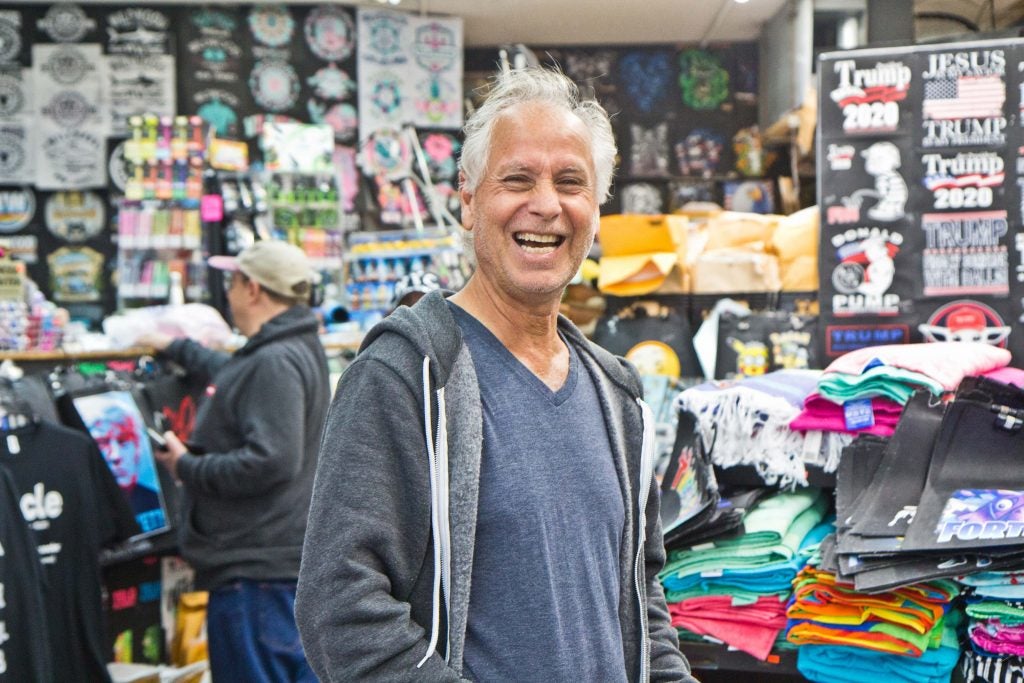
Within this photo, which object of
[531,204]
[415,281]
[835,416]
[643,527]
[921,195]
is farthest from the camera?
[415,281]

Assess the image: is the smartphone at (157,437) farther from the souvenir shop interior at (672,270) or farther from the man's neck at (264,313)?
the man's neck at (264,313)

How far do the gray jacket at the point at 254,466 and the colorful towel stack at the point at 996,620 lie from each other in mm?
1999

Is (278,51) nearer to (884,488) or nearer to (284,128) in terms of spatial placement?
(284,128)

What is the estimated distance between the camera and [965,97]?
3.36m

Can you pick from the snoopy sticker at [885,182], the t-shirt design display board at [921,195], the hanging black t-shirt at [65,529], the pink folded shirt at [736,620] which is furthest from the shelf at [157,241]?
the pink folded shirt at [736,620]

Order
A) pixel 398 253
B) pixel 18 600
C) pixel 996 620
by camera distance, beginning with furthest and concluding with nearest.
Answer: pixel 398 253 → pixel 18 600 → pixel 996 620

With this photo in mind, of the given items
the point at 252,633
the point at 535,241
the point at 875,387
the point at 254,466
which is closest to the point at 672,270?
the point at 875,387

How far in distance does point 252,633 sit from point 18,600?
2.34ft

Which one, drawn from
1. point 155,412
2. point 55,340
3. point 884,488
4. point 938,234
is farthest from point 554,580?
point 55,340

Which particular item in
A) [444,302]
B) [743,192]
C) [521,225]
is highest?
[743,192]

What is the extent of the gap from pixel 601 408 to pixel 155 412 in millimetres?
2812

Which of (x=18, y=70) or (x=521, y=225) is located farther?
(x=18, y=70)

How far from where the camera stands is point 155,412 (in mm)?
3986

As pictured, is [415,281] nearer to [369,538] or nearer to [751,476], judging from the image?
[751,476]
